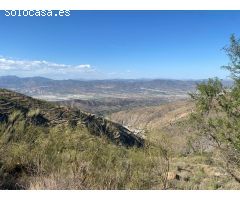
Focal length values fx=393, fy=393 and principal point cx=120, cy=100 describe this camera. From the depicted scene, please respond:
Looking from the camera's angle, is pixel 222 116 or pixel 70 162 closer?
pixel 70 162

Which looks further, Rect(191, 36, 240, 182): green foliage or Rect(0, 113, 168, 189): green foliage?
Rect(191, 36, 240, 182): green foliage

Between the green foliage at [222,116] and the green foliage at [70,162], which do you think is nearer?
the green foliage at [70,162]

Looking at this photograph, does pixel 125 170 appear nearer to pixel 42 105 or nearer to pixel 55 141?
pixel 55 141

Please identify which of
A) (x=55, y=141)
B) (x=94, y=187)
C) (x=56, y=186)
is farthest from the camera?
(x=55, y=141)
